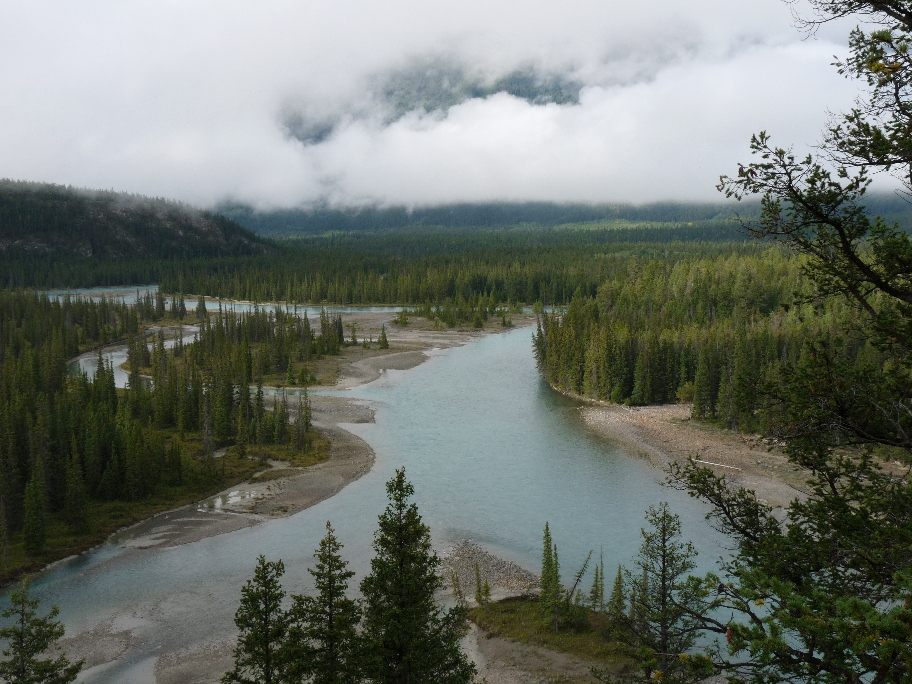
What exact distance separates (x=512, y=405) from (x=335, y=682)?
67.4m

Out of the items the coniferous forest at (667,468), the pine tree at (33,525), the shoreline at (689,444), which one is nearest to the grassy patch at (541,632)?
the coniferous forest at (667,468)

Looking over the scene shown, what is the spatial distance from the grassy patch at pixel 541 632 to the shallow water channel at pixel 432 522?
468cm

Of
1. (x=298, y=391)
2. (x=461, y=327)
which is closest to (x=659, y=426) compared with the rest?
(x=298, y=391)

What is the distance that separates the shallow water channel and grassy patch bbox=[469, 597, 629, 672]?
4682 millimetres

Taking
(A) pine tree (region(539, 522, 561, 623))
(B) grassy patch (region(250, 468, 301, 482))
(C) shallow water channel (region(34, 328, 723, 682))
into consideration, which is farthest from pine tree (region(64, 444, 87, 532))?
(A) pine tree (region(539, 522, 561, 623))

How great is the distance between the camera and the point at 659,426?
76.4m

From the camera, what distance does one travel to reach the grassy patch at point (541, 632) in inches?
1341

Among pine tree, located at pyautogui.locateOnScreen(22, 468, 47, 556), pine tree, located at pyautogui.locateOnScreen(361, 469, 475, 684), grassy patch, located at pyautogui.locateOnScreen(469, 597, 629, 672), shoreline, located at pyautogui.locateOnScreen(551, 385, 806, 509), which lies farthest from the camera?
shoreline, located at pyautogui.locateOnScreen(551, 385, 806, 509)

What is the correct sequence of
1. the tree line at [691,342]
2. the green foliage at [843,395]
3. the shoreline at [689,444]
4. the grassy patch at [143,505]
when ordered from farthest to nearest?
1. the tree line at [691,342]
2. the shoreline at [689,444]
3. the grassy patch at [143,505]
4. the green foliage at [843,395]

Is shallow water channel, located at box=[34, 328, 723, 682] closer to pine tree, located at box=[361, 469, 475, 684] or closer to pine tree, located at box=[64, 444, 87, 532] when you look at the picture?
pine tree, located at box=[64, 444, 87, 532]

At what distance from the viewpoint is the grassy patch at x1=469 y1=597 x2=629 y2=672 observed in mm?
34062

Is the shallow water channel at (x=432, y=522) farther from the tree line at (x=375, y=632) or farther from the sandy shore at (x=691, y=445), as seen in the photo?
the tree line at (x=375, y=632)

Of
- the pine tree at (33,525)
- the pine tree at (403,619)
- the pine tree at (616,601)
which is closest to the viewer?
the pine tree at (403,619)

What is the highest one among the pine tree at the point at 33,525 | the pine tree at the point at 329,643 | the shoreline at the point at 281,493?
the pine tree at the point at 329,643
